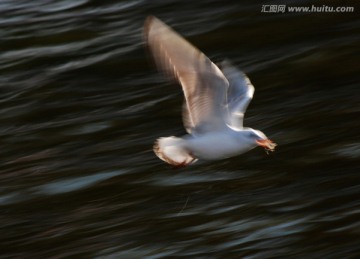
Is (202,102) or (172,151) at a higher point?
(202,102)

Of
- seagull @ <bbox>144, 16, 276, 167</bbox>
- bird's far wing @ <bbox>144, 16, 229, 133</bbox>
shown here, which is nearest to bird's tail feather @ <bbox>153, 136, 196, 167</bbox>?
A: seagull @ <bbox>144, 16, 276, 167</bbox>

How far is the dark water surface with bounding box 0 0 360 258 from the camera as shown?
334 inches

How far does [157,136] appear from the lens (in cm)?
1060

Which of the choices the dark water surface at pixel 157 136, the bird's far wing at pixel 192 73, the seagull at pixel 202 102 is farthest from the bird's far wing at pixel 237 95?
the dark water surface at pixel 157 136

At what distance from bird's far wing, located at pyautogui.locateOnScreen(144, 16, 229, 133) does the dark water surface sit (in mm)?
1019

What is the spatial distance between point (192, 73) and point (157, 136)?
3179 mm

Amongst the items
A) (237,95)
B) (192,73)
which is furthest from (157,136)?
(192,73)

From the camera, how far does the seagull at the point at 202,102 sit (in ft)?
23.9

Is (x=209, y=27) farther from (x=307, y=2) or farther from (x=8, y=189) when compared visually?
(x=8, y=189)

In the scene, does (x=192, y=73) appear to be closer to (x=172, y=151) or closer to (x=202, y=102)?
(x=202, y=102)

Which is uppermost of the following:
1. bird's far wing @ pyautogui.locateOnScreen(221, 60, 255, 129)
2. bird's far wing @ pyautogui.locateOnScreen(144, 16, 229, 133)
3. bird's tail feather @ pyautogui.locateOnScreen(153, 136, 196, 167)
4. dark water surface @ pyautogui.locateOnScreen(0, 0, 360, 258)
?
bird's far wing @ pyautogui.locateOnScreen(144, 16, 229, 133)

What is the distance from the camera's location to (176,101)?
1143cm

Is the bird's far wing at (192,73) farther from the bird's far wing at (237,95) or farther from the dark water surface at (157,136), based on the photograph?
the dark water surface at (157,136)

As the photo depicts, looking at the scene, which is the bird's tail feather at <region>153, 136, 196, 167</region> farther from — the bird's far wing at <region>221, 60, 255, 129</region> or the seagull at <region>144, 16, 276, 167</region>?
the bird's far wing at <region>221, 60, 255, 129</region>
